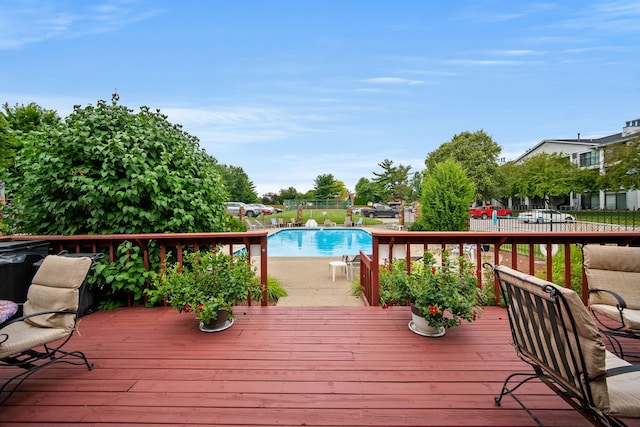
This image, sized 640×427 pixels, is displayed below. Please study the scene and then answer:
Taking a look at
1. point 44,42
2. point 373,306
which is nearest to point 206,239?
point 373,306

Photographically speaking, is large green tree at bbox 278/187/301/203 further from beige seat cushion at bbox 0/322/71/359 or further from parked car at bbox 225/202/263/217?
beige seat cushion at bbox 0/322/71/359

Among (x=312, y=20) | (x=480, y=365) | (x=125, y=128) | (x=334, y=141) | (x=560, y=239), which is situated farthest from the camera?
(x=334, y=141)

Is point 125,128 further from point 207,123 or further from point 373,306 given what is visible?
point 207,123

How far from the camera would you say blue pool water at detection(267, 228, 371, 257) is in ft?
46.5

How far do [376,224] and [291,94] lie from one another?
11.9m

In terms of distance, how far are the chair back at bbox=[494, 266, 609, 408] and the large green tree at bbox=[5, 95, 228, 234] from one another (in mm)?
3266

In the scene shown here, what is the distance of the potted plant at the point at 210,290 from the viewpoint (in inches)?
106

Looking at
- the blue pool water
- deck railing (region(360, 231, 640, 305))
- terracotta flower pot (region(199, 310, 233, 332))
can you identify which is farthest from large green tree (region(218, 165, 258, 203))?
terracotta flower pot (region(199, 310, 233, 332))

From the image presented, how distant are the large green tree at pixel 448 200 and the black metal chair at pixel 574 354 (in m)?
11.8

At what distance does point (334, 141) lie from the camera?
30047 millimetres

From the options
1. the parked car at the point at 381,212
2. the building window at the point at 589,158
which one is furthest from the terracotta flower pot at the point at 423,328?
Answer: the building window at the point at 589,158

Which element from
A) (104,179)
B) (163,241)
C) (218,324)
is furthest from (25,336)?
(104,179)

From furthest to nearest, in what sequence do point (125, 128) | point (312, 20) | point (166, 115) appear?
1. point (312, 20)
2. point (166, 115)
3. point (125, 128)

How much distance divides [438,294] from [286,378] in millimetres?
1345
